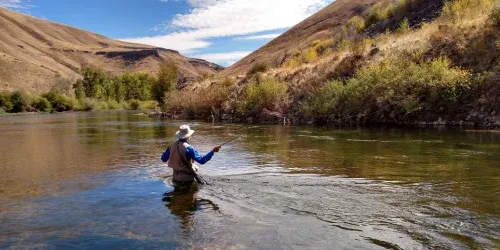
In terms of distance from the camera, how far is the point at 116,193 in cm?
1144

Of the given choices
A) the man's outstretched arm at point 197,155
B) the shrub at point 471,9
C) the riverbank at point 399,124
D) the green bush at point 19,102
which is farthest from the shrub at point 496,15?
the green bush at point 19,102

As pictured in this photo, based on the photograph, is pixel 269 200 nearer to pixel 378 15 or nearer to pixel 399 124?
pixel 399 124

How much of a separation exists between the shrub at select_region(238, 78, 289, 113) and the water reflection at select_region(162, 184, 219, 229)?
89.3 feet

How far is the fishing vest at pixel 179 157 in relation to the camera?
11.4m

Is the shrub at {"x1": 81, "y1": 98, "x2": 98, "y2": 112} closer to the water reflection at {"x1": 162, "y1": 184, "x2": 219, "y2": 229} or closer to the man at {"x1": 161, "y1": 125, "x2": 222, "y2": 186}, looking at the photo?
the man at {"x1": 161, "y1": 125, "x2": 222, "y2": 186}

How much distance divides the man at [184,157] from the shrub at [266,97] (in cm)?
2683

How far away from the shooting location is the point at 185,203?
10.2m

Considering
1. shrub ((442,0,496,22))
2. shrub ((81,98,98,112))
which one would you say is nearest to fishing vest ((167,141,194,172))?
shrub ((442,0,496,22))

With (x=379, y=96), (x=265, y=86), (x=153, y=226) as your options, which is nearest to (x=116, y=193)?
(x=153, y=226)

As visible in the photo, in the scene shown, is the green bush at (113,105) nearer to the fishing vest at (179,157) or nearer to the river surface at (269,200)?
the river surface at (269,200)

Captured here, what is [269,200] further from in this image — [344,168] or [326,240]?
[344,168]

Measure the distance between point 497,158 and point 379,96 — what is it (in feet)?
51.1

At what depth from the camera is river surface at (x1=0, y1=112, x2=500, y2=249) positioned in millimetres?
7539

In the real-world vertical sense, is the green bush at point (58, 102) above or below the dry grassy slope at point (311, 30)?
below
